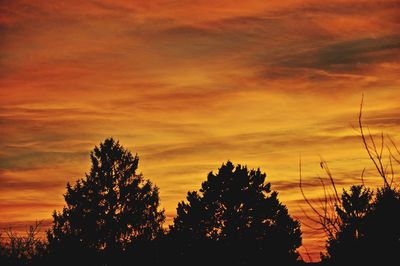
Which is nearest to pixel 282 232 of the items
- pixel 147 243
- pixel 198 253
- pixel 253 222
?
pixel 253 222

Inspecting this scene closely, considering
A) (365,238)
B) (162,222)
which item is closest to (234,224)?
(162,222)

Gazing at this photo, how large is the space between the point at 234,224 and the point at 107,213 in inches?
418

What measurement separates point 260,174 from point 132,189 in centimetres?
1216

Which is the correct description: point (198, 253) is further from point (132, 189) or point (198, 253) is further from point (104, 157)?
point (104, 157)

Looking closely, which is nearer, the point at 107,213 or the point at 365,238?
the point at 365,238

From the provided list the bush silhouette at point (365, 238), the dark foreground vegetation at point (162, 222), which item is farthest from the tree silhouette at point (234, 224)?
the bush silhouette at point (365, 238)

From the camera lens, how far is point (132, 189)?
48719mm

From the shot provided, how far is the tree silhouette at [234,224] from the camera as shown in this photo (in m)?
49.7

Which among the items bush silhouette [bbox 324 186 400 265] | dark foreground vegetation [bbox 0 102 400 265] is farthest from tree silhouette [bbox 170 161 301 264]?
bush silhouette [bbox 324 186 400 265]

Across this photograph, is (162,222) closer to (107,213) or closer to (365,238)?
(107,213)

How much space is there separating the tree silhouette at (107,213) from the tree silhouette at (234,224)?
14.6ft

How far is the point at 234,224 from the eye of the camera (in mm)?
50969

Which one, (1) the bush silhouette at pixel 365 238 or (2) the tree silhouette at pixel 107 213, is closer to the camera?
(1) the bush silhouette at pixel 365 238

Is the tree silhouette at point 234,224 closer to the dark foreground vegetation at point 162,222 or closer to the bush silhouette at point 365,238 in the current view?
the dark foreground vegetation at point 162,222
